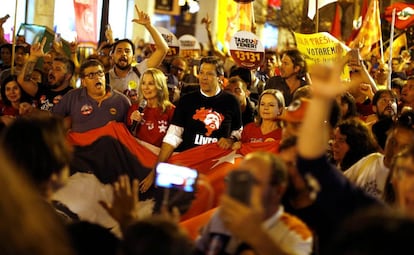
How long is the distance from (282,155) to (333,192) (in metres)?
0.75

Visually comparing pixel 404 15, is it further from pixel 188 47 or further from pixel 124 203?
pixel 124 203

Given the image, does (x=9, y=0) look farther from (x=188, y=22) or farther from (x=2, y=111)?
(x=188, y=22)

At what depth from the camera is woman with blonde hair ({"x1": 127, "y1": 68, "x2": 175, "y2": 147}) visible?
777 cm

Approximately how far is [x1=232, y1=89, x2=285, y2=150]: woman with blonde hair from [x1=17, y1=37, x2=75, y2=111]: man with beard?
7.67 feet

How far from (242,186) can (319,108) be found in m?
0.44

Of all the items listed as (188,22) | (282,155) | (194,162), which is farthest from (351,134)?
(188,22)

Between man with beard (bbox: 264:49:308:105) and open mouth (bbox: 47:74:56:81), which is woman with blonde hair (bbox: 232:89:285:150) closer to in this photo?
man with beard (bbox: 264:49:308:105)

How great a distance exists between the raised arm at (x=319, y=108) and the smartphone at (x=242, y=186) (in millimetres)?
310

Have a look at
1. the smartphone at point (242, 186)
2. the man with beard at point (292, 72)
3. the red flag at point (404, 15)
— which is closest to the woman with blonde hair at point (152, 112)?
the man with beard at point (292, 72)

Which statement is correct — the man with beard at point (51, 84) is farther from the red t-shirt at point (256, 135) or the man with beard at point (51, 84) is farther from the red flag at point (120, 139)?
the red t-shirt at point (256, 135)

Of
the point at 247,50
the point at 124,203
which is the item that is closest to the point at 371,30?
the point at 247,50

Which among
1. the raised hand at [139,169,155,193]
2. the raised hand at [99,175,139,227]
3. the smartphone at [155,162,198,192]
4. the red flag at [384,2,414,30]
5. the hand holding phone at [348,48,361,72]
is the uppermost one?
the red flag at [384,2,414,30]

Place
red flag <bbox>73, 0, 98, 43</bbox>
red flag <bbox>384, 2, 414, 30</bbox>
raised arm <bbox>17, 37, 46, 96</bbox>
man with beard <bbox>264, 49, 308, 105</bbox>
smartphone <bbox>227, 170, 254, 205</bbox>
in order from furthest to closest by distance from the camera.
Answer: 1. red flag <bbox>384, 2, 414, 30</bbox>
2. red flag <bbox>73, 0, 98, 43</bbox>
3. raised arm <bbox>17, 37, 46, 96</bbox>
4. man with beard <bbox>264, 49, 308, 105</bbox>
5. smartphone <bbox>227, 170, 254, 205</bbox>

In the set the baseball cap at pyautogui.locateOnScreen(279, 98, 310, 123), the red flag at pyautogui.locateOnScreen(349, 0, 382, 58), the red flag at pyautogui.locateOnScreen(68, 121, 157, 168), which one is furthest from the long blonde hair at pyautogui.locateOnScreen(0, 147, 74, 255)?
the red flag at pyautogui.locateOnScreen(349, 0, 382, 58)
